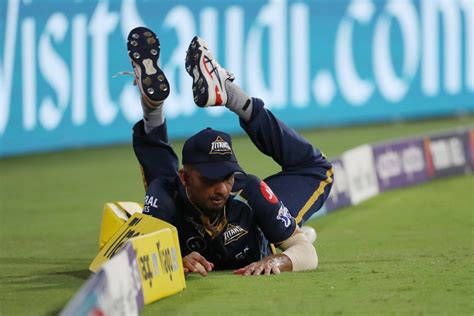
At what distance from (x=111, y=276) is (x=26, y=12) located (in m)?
9.79

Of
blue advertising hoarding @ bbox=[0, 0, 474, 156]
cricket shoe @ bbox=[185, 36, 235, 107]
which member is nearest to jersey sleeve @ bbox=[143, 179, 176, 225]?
cricket shoe @ bbox=[185, 36, 235, 107]

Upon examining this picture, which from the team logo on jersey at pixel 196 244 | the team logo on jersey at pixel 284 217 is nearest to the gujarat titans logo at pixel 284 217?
the team logo on jersey at pixel 284 217

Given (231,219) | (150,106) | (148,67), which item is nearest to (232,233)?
(231,219)

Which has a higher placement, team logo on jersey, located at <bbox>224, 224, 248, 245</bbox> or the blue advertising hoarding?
the blue advertising hoarding

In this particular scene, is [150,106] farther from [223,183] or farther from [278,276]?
[278,276]

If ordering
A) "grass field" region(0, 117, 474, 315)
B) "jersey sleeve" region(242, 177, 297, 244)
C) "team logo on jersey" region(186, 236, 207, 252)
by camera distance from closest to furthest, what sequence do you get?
1. "grass field" region(0, 117, 474, 315)
2. "jersey sleeve" region(242, 177, 297, 244)
3. "team logo on jersey" region(186, 236, 207, 252)

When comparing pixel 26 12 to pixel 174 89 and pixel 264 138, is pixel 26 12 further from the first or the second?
pixel 264 138

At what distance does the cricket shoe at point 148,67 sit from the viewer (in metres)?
8.16

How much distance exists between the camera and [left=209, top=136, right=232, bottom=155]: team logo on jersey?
6922 millimetres

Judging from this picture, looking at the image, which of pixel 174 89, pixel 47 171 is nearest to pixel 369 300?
pixel 47 171

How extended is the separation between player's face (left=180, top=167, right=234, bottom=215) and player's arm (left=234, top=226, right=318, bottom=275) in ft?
1.37

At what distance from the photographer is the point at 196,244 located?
24.5 ft

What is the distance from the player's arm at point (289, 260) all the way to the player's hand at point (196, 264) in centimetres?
22

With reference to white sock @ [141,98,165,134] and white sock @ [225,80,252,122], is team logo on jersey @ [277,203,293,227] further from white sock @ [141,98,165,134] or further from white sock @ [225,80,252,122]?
white sock @ [141,98,165,134]
